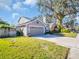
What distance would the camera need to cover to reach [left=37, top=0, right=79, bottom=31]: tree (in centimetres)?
3439

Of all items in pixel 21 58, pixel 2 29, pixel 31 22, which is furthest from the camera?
pixel 31 22

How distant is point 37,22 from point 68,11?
31.8 ft

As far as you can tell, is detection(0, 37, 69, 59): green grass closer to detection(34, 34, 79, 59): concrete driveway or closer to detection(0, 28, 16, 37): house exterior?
detection(34, 34, 79, 59): concrete driveway

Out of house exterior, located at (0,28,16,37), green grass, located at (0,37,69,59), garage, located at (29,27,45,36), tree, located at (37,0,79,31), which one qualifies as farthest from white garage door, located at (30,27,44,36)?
green grass, located at (0,37,69,59)

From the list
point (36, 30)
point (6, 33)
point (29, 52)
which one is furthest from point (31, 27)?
point (29, 52)

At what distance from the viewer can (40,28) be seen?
31.8m

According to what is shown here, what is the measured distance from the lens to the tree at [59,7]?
34.4 metres

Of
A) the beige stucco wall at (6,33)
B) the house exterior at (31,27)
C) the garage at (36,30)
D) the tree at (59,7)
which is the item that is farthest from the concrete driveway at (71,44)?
the tree at (59,7)

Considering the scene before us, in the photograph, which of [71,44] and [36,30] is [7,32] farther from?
[71,44]

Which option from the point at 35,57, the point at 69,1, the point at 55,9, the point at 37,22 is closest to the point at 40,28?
the point at 37,22

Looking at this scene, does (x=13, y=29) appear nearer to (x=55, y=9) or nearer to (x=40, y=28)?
(x=40, y=28)

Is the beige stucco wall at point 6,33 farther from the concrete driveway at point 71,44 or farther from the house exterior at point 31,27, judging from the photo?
the concrete driveway at point 71,44

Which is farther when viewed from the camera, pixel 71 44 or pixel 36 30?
pixel 36 30

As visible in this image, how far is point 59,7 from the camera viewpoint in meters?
34.8
